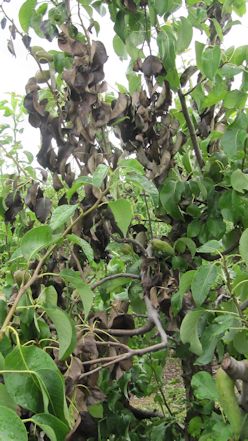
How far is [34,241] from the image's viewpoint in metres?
0.93

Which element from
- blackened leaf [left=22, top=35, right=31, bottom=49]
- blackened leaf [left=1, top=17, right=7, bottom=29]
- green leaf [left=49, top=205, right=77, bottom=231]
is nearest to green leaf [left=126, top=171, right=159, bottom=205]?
green leaf [left=49, top=205, right=77, bottom=231]

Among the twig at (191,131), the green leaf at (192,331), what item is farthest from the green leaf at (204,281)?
the twig at (191,131)

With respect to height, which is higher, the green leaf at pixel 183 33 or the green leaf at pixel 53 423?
the green leaf at pixel 183 33

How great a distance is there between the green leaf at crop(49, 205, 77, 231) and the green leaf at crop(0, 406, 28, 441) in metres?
0.37

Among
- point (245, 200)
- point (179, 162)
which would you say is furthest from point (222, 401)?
point (179, 162)

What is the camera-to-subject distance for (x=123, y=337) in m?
1.36

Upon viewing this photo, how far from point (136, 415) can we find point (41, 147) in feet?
2.80

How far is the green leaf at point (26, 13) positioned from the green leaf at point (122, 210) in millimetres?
644

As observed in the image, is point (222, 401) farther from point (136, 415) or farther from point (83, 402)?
point (136, 415)

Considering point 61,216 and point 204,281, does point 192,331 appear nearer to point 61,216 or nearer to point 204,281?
point 204,281

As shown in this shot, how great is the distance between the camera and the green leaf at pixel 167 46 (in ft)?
4.29

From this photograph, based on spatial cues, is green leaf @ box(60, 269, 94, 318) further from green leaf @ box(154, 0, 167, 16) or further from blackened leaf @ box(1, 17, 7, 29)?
blackened leaf @ box(1, 17, 7, 29)

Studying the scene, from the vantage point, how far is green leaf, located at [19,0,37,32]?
1.38m

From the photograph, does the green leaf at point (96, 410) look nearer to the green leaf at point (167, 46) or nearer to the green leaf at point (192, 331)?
the green leaf at point (192, 331)
